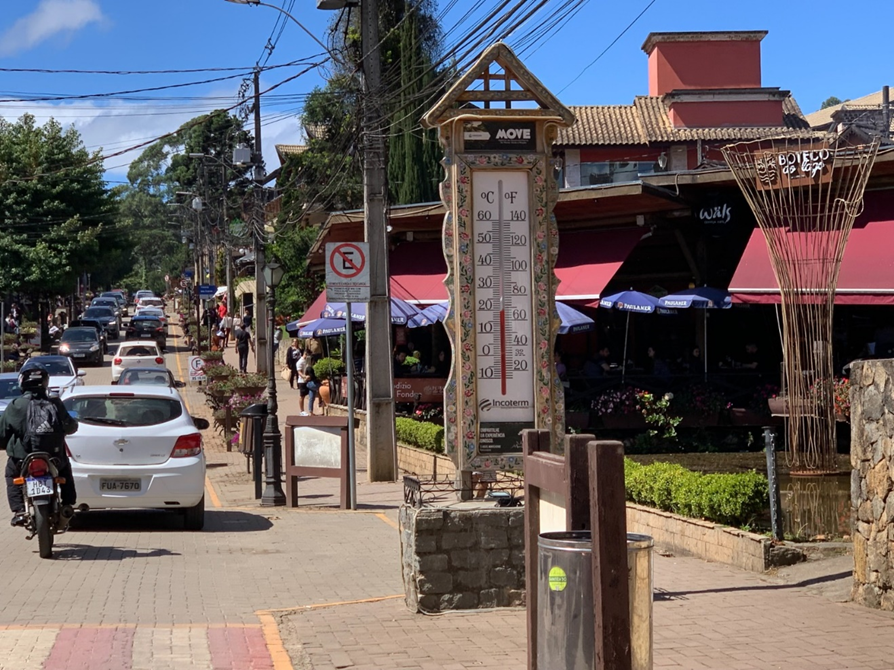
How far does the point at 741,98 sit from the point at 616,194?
30.7 meters

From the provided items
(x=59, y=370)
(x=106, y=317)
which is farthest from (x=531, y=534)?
(x=106, y=317)

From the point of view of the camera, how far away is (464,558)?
26.2ft

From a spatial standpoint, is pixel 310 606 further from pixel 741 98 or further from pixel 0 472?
pixel 741 98

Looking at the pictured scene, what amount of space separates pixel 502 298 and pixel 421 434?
9466 millimetres

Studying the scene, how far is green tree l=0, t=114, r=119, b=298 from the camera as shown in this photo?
4975 centimetres

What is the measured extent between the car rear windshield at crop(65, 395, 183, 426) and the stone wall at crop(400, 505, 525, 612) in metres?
5.20

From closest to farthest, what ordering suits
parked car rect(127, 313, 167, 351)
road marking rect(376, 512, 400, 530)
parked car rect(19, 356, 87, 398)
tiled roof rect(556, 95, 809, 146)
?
road marking rect(376, 512, 400, 530)
parked car rect(19, 356, 87, 398)
tiled roof rect(556, 95, 809, 146)
parked car rect(127, 313, 167, 351)

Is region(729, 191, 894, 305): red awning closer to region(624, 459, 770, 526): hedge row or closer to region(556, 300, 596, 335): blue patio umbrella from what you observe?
region(556, 300, 596, 335): blue patio umbrella

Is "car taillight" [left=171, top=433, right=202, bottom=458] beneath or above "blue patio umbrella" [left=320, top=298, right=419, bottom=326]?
beneath

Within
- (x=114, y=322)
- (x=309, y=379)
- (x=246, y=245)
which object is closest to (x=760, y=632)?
(x=309, y=379)

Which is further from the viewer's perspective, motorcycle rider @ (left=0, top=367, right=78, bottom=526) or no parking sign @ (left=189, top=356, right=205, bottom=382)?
no parking sign @ (left=189, top=356, right=205, bottom=382)

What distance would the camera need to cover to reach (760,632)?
284 inches

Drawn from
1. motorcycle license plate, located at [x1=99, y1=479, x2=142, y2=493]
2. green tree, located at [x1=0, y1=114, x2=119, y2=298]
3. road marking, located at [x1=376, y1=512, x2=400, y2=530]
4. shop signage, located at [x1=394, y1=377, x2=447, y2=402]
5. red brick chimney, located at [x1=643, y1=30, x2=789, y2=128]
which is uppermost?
red brick chimney, located at [x1=643, y1=30, x2=789, y2=128]

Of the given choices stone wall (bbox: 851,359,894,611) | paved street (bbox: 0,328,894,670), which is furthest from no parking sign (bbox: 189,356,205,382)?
stone wall (bbox: 851,359,894,611)
